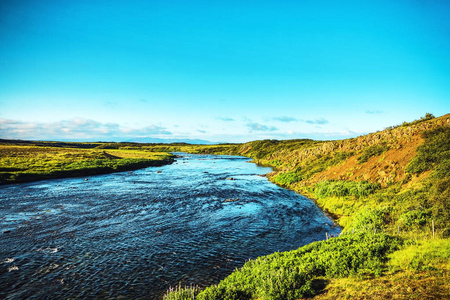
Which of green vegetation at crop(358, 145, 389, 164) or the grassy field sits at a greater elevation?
green vegetation at crop(358, 145, 389, 164)

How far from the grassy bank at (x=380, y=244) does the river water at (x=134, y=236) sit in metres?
3.21

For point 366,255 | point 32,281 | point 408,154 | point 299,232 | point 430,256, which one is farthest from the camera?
point 408,154

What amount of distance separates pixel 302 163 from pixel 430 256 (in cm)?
4439

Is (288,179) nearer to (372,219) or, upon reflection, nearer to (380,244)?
(372,219)

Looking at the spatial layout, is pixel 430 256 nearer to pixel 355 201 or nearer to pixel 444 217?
pixel 444 217

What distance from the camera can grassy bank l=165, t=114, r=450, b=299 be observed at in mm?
10133

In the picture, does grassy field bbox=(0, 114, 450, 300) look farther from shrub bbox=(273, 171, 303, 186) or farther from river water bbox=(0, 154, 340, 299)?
shrub bbox=(273, 171, 303, 186)

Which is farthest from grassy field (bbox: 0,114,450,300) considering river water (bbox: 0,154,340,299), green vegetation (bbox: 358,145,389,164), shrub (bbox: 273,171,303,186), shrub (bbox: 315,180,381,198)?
shrub (bbox: 273,171,303,186)

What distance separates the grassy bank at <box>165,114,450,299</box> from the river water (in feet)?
10.5

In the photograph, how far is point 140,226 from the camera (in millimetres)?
23609

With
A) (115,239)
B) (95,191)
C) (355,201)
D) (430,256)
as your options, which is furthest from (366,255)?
(95,191)

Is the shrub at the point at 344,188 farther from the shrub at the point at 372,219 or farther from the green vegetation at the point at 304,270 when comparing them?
the green vegetation at the point at 304,270

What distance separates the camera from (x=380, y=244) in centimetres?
1316

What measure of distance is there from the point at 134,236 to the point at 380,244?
18.9 meters
